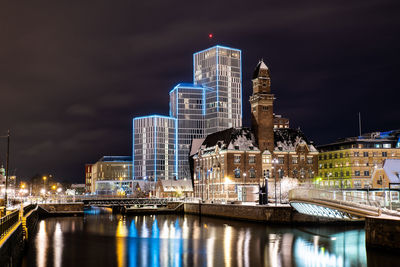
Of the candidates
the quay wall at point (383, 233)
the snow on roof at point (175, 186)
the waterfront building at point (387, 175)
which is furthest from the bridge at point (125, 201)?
the quay wall at point (383, 233)

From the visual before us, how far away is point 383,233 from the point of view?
49.9m

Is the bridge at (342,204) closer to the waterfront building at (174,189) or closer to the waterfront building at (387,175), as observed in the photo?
the waterfront building at (387,175)

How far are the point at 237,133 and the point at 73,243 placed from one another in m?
81.3

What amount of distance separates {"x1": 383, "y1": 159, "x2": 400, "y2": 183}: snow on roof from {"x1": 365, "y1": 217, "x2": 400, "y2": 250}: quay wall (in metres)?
66.0

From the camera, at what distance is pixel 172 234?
3113 inches

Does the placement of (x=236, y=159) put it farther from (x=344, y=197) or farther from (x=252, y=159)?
(x=344, y=197)

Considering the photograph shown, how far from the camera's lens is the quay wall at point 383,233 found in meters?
48.2

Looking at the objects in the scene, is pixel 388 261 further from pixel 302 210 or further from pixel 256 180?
pixel 256 180

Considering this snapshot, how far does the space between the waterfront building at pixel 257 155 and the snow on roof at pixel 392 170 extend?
100 feet

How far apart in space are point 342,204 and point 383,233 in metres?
10.7

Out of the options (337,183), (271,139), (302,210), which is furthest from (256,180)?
(302,210)

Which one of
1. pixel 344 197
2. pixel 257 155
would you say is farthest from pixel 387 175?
pixel 344 197

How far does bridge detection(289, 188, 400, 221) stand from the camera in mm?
55150

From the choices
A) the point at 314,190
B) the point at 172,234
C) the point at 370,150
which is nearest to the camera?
the point at 314,190
